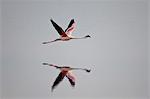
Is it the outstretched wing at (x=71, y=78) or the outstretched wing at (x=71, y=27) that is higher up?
the outstretched wing at (x=71, y=27)

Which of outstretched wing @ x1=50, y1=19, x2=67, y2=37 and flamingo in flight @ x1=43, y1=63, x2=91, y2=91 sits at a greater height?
outstretched wing @ x1=50, y1=19, x2=67, y2=37

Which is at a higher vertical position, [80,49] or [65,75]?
[80,49]

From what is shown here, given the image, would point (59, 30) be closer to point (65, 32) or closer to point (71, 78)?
point (65, 32)

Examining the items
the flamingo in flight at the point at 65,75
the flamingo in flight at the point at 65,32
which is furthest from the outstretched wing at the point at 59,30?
the flamingo in flight at the point at 65,75

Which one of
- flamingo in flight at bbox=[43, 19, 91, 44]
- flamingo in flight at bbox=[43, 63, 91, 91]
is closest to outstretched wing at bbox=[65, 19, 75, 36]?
flamingo in flight at bbox=[43, 19, 91, 44]

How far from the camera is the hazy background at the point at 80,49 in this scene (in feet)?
8.76

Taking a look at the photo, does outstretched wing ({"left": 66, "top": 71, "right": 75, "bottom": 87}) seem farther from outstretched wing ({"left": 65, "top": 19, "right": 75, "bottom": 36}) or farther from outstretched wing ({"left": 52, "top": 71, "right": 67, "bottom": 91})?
outstretched wing ({"left": 65, "top": 19, "right": 75, "bottom": 36})

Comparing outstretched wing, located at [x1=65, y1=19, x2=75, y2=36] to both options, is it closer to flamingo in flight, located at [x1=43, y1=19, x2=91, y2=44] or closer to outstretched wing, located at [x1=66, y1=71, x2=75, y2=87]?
flamingo in flight, located at [x1=43, y1=19, x2=91, y2=44]

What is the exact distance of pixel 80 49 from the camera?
2.69 m

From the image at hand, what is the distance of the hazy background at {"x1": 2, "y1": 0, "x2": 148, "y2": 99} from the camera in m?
2.67

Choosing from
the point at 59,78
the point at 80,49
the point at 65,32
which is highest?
the point at 65,32

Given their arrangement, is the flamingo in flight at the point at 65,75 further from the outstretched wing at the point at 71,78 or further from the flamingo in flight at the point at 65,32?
the flamingo in flight at the point at 65,32

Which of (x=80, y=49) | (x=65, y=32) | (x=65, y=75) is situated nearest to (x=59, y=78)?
(x=65, y=75)
